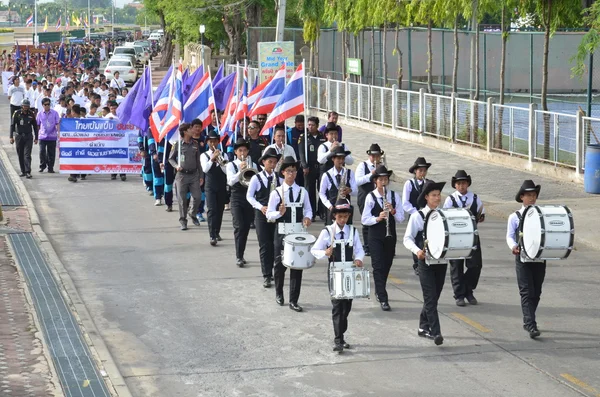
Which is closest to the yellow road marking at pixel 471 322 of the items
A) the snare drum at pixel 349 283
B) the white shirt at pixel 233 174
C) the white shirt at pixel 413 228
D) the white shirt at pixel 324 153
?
the white shirt at pixel 413 228

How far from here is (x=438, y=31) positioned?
46.4 metres

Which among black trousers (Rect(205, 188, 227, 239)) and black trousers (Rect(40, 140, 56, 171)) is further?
black trousers (Rect(40, 140, 56, 171))

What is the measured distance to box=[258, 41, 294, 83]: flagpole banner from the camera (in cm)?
2862

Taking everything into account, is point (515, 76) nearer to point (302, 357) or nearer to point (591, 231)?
point (591, 231)

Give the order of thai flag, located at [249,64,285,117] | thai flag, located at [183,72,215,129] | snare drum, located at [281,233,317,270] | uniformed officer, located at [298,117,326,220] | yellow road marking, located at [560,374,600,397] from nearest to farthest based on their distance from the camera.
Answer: yellow road marking, located at [560,374,600,397] → snare drum, located at [281,233,317,270] → uniformed officer, located at [298,117,326,220] → thai flag, located at [249,64,285,117] → thai flag, located at [183,72,215,129]

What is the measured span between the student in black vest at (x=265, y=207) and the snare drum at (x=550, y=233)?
12.4ft

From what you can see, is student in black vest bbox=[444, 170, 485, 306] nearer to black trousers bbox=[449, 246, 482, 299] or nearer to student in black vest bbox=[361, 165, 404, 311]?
black trousers bbox=[449, 246, 482, 299]

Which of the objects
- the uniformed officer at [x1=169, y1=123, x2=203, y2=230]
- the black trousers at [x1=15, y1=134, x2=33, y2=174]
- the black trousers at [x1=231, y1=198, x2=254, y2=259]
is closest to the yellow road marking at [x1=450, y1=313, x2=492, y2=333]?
the black trousers at [x1=231, y1=198, x2=254, y2=259]

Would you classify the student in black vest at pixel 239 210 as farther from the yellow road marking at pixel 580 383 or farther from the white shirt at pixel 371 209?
the yellow road marking at pixel 580 383

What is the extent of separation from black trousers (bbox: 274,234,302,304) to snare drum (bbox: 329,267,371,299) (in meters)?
1.73

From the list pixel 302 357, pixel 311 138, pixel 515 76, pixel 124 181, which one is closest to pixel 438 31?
pixel 515 76

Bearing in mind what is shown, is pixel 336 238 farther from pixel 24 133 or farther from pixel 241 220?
pixel 24 133

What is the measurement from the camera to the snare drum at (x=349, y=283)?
36.7ft

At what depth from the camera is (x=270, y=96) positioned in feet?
63.9
